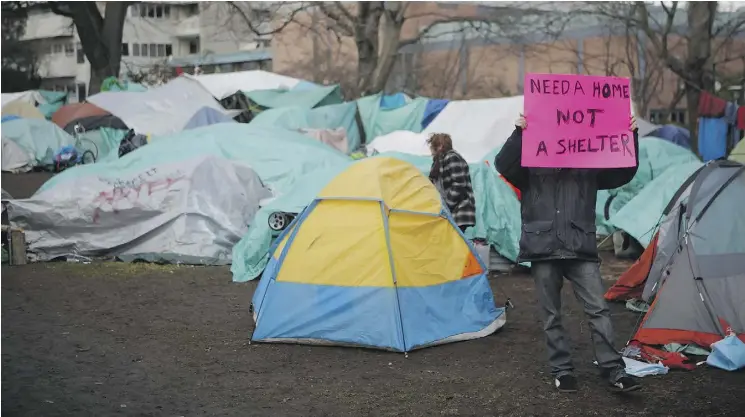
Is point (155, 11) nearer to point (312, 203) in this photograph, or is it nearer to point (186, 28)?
point (186, 28)

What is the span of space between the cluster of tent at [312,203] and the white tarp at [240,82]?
7.30 feet

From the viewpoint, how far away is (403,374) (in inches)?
245

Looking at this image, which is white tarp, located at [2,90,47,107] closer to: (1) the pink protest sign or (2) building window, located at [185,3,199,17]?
(1) the pink protest sign

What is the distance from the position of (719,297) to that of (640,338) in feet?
2.28

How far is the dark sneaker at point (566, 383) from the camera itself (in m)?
5.74

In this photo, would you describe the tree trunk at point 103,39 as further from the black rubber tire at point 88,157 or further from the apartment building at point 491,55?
the apartment building at point 491,55

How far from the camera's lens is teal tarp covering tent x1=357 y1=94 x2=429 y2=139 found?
72.0 ft

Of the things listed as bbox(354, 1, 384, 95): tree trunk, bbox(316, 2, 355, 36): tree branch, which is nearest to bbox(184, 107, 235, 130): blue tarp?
bbox(354, 1, 384, 95): tree trunk

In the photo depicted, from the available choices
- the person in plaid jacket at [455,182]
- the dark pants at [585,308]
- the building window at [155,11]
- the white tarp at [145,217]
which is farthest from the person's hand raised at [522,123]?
the building window at [155,11]

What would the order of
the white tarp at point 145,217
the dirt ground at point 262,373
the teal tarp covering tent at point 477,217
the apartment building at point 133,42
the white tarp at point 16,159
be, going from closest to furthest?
the dirt ground at point 262,373
the teal tarp covering tent at point 477,217
the white tarp at point 145,217
the white tarp at point 16,159
the apartment building at point 133,42

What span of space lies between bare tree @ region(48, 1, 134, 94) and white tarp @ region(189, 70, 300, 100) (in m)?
2.87

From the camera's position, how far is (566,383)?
5.76 meters

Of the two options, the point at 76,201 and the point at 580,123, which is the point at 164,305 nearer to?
the point at 76,201

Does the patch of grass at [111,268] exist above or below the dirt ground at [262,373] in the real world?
below
